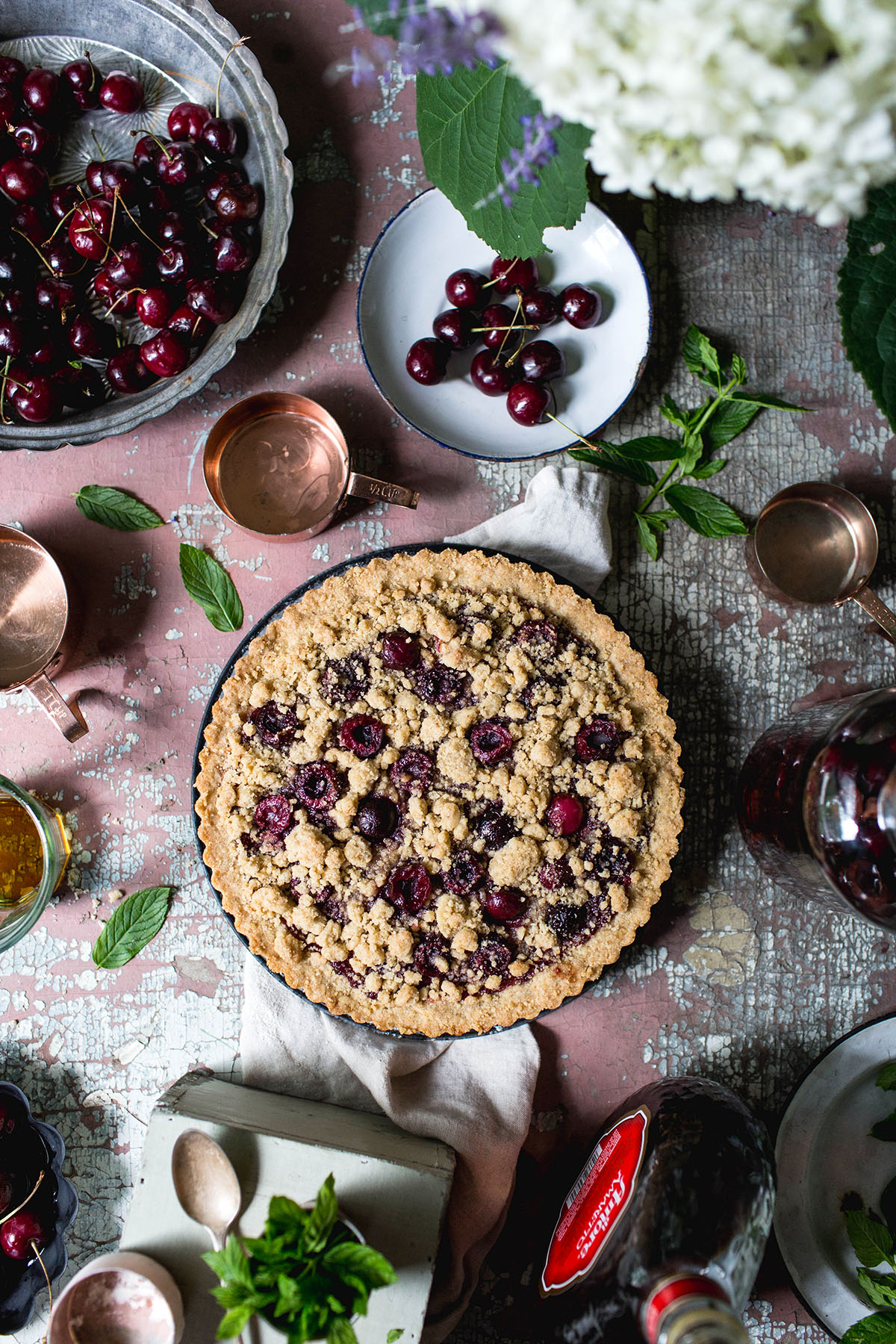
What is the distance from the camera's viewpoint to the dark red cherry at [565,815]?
1962 millimetres

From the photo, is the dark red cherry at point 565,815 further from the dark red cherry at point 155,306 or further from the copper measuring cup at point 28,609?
the dark red cherry at point 155,306

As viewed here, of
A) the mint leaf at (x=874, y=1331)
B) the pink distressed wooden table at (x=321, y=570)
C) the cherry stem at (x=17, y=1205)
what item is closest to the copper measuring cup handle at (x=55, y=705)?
the pink distressed wooden table at (x=321, y=570)

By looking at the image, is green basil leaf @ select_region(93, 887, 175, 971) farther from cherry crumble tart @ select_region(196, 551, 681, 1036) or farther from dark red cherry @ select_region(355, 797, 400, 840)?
dark red cherry @ select_region(355, 797, 400, 840)

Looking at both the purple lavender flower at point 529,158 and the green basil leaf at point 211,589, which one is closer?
the purple lavender flower at point 529,158

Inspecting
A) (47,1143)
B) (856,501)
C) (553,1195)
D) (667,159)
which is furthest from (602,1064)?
(667,159)

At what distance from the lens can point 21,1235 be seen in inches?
82.3

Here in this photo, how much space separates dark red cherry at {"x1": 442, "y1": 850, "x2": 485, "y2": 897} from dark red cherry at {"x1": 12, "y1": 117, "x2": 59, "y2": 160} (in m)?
1.87

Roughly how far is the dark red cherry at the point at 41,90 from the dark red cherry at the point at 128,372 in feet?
1.91

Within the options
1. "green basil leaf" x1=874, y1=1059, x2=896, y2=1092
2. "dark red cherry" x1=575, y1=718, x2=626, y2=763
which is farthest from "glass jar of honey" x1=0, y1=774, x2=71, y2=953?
"green basil leaf" x1=874, y1=1059, x2=896, y2=1092

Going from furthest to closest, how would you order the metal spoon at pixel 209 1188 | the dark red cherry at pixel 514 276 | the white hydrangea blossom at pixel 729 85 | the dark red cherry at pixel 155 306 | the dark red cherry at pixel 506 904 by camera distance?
1. the dark red cherry at pixel 514 276
2. the dark red cherry at pixel 155 306
3. the dark red cherry at pixel 506 904
4. the metal spoon at pixel 209 1188
5. the white hydrangea blossom at pixel 729 85

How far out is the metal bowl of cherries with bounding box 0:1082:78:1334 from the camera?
2.09 m

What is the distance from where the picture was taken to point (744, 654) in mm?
2270

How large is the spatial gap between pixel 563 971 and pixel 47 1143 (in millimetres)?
1313

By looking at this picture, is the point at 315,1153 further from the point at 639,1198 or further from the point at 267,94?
the point at 267,94
